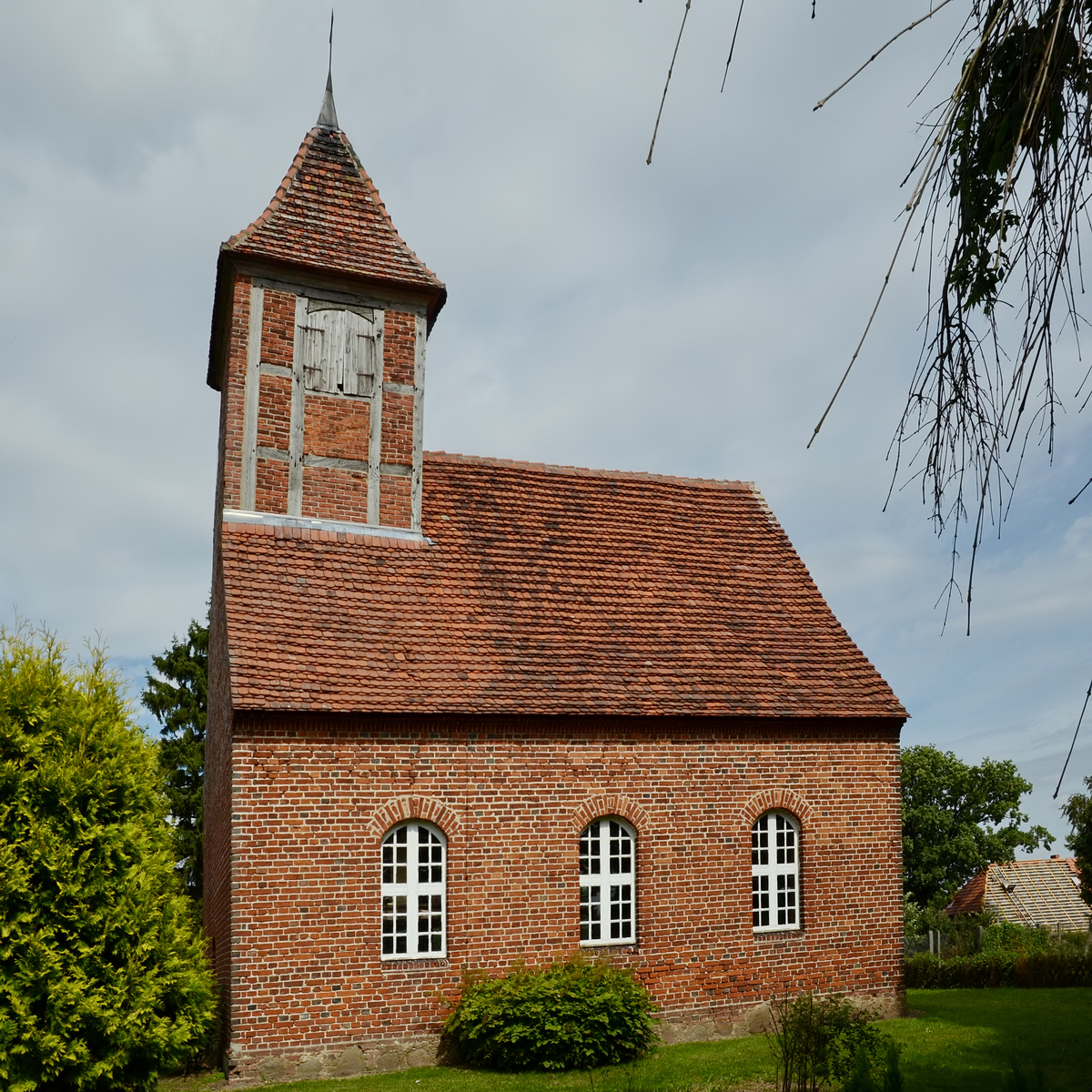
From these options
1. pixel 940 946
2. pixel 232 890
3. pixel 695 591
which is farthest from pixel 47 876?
pixel 940 946

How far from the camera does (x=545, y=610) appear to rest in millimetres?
16031

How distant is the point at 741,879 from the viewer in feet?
50.3

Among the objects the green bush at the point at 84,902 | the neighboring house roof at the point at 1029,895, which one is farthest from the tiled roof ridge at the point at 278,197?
the neighboring house roof at the point at 1029,895

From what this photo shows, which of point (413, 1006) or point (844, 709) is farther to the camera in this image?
point (844, 709)

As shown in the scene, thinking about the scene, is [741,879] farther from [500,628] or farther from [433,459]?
[433,459]

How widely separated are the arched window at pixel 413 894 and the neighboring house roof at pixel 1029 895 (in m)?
34.0

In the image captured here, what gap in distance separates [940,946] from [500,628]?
2004 centimetres

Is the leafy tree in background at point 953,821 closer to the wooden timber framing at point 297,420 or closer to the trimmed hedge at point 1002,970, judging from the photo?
the trimmed hedge at point 1002,970

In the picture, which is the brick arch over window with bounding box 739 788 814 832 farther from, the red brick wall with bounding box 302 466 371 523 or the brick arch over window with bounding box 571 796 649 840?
the red brick wall with bounding box 302 466 371 523

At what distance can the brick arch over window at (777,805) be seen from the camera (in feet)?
50.9

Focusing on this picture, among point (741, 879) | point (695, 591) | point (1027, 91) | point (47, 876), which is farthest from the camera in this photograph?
point (695, 591)

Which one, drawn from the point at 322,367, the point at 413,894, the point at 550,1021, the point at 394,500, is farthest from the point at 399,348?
the point at 550,1021

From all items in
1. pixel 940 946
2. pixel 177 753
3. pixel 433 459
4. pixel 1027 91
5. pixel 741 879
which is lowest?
pixel 940 946

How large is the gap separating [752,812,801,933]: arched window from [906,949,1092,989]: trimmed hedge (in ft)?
31.5
